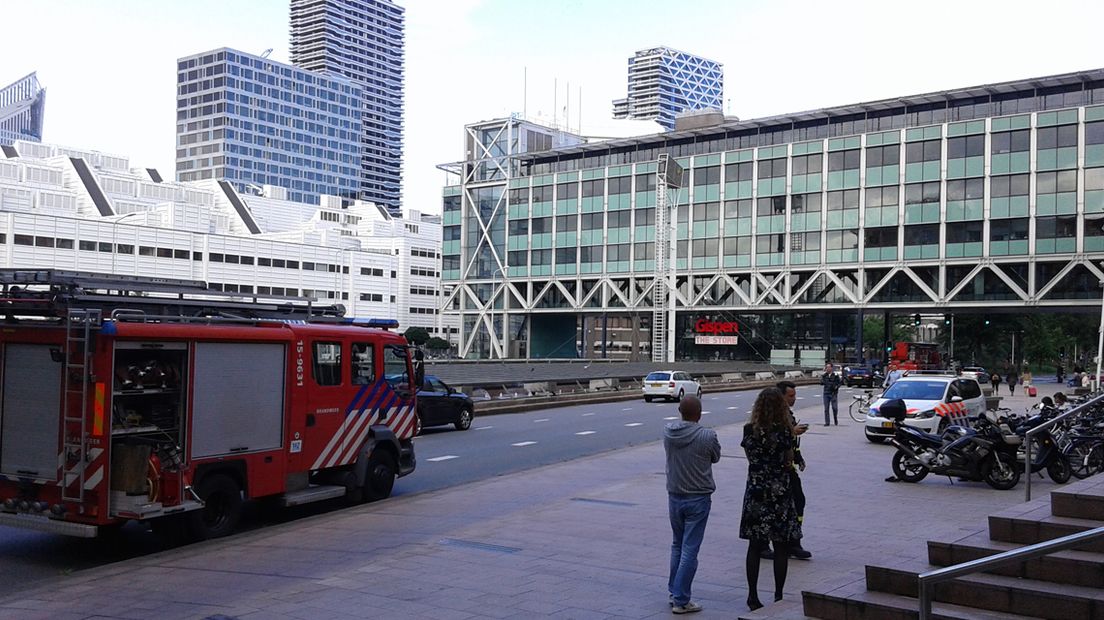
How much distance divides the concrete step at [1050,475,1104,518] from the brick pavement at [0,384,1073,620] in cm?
68

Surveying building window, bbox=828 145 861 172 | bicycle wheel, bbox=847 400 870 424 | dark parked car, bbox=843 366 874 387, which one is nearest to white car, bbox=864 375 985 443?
bicycle wheel, bbox=847 400 870 424

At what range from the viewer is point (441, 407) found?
88.0 ft

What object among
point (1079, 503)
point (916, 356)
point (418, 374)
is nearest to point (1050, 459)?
point (1079, 503)

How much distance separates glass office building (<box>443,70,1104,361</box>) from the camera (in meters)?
67.4

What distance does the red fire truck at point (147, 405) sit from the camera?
34.2 ft

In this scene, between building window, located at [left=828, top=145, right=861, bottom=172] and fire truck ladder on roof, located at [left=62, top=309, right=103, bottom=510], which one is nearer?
fire truck ladder on roof, located at [left=62, top=309, right=103, bottom=510]

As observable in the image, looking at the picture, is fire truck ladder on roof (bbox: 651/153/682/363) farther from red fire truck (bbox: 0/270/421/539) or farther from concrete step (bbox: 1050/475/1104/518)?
concrete step (bbox: 1050/475/1104/518)

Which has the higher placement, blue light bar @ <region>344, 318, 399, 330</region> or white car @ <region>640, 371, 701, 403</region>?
blue light bar @ <region>344, 318, 399, 330</region>

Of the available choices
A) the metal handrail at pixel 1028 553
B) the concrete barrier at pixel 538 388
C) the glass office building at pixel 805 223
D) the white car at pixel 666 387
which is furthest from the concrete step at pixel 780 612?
the glass office building at pixel 805 223

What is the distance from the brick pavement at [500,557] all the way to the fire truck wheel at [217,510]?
0.23m

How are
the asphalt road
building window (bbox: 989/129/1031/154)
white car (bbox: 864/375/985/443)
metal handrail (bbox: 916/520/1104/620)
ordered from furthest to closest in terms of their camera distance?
building window (bbox: 989/129/1031/154), white car (bbox: 864/375/985/443), the asphalt road, metal handrail (bbox: 916/520/1104/620)

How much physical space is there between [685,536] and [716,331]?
261 feet

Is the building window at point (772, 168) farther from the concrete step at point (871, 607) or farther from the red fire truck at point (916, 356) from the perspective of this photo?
the concrete step at point (871, 607)

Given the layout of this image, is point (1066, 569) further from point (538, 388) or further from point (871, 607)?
point (538, 388)
